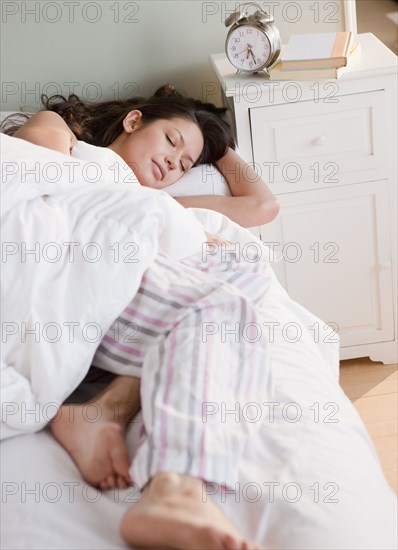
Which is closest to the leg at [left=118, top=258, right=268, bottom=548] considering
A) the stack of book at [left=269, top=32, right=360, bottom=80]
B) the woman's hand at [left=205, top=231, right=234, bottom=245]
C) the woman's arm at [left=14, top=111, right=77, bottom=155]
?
the woman's hand at [left=205, top=231, right=234, bottom=245]

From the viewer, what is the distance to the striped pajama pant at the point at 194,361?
41.1 inches

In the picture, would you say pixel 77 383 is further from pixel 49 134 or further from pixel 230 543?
pixel 49 134

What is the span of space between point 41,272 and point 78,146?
58 cm

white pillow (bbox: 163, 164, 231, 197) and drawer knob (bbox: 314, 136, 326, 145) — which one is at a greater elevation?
drawer knob (bbox: 314, 136, 326, 145)

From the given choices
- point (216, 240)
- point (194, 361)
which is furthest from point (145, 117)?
point (194, 361)

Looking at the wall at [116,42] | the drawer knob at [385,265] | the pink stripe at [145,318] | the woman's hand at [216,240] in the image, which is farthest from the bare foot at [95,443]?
the wall at [116,42]

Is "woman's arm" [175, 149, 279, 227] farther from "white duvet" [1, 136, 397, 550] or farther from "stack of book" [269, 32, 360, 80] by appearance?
"white duvet" [1, 136, 397, 550]

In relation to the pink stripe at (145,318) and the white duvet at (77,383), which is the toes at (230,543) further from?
the pink stripe at (145,318)

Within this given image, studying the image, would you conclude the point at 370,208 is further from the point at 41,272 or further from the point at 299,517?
the point at 299,517

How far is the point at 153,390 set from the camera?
43.1 inches

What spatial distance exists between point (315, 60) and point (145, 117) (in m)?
0.43

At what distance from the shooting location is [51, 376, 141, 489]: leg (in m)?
1.09

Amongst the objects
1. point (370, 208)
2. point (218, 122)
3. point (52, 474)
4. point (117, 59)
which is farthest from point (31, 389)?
point (117, 59)

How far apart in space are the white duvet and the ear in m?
0.62
